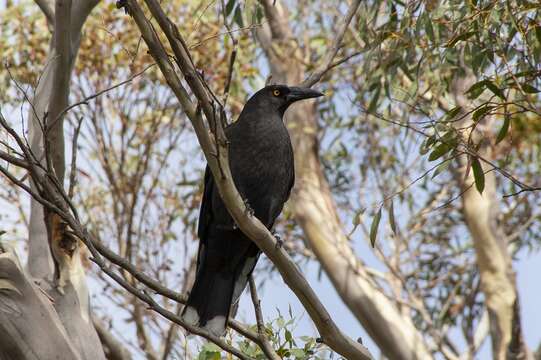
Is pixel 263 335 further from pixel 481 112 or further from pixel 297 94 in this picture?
pixel 297 94

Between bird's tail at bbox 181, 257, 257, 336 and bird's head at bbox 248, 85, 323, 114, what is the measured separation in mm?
901

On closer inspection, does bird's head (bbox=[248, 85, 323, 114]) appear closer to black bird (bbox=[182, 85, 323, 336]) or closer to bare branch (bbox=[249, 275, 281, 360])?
black bird (bbox=[182, 85, 323, 336])

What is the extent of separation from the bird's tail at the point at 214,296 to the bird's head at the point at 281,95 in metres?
0.90

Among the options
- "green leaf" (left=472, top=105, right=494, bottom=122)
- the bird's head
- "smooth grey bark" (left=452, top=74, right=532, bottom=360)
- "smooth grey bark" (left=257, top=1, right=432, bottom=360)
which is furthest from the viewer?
"smooth grey bark" (left=452, top=74, right=532, bottom=360)

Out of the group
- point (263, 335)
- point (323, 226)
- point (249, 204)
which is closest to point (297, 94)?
point (249, 204)

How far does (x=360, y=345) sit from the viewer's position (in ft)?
11.0

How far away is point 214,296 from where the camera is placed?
163 inches

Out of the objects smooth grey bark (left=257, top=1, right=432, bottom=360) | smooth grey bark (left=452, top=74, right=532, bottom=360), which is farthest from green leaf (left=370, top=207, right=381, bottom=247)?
smooth grey bark (left=452, top=74, right=532, bottom=360)

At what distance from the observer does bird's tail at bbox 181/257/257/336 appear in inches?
155

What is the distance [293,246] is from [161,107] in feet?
8.34

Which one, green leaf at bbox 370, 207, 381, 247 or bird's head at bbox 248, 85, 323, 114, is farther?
bird's head at bbox 248, 85, 323, 114

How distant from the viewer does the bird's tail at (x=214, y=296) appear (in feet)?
12.9

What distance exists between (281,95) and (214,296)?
1275mm

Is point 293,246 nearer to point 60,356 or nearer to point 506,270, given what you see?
point 506,270
